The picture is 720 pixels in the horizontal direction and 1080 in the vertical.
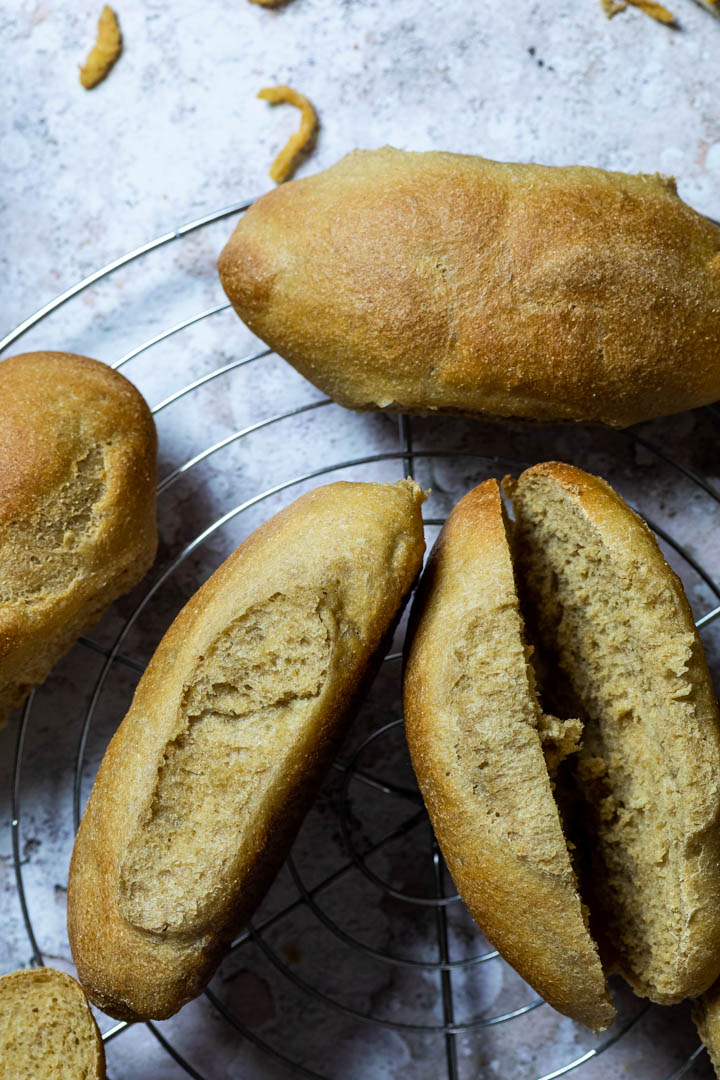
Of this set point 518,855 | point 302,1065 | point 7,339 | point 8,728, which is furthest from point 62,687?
point 518,855

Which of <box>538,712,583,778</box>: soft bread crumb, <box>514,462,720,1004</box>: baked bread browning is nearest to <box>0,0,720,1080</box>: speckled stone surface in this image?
<box>514,462,720,1004</box>: baked bread browning

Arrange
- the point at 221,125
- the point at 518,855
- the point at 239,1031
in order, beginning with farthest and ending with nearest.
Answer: the point at 221,125, the point at 239,1031, the point at 518,855

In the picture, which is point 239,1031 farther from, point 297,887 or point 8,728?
point 8,728

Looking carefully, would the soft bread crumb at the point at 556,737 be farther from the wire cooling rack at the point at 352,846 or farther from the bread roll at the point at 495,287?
the bread roll at the point at 495,287

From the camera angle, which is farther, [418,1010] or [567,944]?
[418,1010]

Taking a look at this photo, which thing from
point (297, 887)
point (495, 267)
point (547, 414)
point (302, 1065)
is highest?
point (495, 267)

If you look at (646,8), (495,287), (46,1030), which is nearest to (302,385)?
(495,287)

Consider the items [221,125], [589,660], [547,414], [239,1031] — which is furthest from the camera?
[221,125]

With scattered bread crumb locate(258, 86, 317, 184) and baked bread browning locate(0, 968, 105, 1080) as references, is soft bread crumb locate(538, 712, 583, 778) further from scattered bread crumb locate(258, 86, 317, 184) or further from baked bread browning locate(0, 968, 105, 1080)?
scattered bread crumb locate(258, 86, 317, 184)
